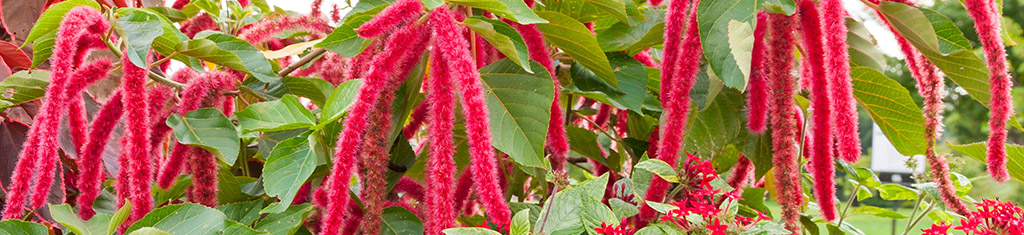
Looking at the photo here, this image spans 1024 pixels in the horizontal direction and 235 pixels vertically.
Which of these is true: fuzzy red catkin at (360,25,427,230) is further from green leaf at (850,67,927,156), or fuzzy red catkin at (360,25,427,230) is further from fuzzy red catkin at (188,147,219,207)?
green leaf at (850,67,927,156)

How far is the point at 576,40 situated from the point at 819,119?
0.25 m

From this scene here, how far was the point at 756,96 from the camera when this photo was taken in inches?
27.6

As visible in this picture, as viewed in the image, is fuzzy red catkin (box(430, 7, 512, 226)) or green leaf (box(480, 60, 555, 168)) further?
green leaf (box(480, 60, 555, 168))

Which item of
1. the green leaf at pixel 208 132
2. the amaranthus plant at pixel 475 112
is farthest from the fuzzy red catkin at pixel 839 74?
the green leaf at pixel 208 132

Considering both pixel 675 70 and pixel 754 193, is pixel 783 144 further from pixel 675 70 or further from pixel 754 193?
pixel 754 193

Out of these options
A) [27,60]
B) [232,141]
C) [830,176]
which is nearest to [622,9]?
[830,176]

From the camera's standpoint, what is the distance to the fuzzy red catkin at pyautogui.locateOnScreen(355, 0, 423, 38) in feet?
1.81

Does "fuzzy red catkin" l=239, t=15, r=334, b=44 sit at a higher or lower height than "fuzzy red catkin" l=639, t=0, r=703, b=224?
lower

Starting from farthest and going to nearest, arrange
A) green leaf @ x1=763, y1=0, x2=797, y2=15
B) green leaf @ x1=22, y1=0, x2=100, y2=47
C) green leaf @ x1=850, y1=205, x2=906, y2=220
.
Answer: green leaf @ x1=850, y1=205, x2=906, y2=220 < green leaf @ x1=22, y1=0, x2=100, y2=47 < green leaf @ x1=763, y1=0, x2=797, y2=15

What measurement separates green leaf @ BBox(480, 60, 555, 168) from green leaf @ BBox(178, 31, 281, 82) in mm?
238

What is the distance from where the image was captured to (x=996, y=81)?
2.03ft

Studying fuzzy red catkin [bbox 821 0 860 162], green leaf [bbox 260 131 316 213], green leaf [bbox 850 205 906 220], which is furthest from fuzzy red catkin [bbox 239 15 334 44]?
green leaf [bbox 850 205 906 220]

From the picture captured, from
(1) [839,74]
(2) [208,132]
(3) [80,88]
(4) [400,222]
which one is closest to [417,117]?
(4) [400,222]

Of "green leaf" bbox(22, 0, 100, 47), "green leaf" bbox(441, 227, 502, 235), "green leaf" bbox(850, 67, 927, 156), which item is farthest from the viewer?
"green leaf" bbox(850, 67, 927, 156)
